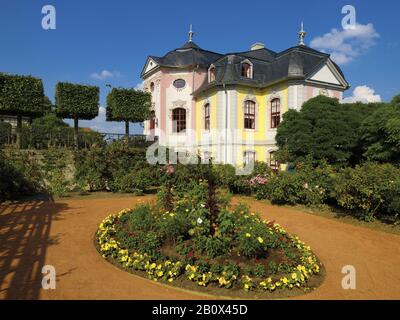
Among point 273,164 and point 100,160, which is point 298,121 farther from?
point 100,160

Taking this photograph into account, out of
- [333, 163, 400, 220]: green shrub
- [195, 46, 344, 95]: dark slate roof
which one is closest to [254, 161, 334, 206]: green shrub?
[333, 163, 400, 220]: green shrub

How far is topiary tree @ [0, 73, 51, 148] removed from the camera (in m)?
15.9

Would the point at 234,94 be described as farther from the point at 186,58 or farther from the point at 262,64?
the point at 186,58

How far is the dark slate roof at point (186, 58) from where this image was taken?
73.8 ft

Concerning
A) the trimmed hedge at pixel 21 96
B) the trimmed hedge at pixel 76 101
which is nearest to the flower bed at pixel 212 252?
the trimmed hedge at pixel 21 96

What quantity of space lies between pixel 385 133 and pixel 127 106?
1555 cm

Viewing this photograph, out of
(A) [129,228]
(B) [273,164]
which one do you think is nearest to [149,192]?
(A) [129,228]

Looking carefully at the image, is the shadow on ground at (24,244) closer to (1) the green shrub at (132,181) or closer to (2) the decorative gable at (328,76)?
(1) the green shrub at (132,181)

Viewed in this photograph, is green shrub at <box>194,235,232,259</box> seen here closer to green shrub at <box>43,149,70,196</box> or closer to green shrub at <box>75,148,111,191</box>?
green shrub at <box>75,148,111,191</box>

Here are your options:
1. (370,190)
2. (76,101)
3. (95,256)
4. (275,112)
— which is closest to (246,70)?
(275,112)

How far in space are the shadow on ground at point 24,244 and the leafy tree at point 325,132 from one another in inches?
400

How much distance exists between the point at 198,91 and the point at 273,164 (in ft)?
25.2

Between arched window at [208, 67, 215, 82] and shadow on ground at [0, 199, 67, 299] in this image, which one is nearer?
shadow on ground at [0, 199, 67, 299]

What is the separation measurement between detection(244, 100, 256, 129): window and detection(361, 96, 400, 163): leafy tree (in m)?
9.27
